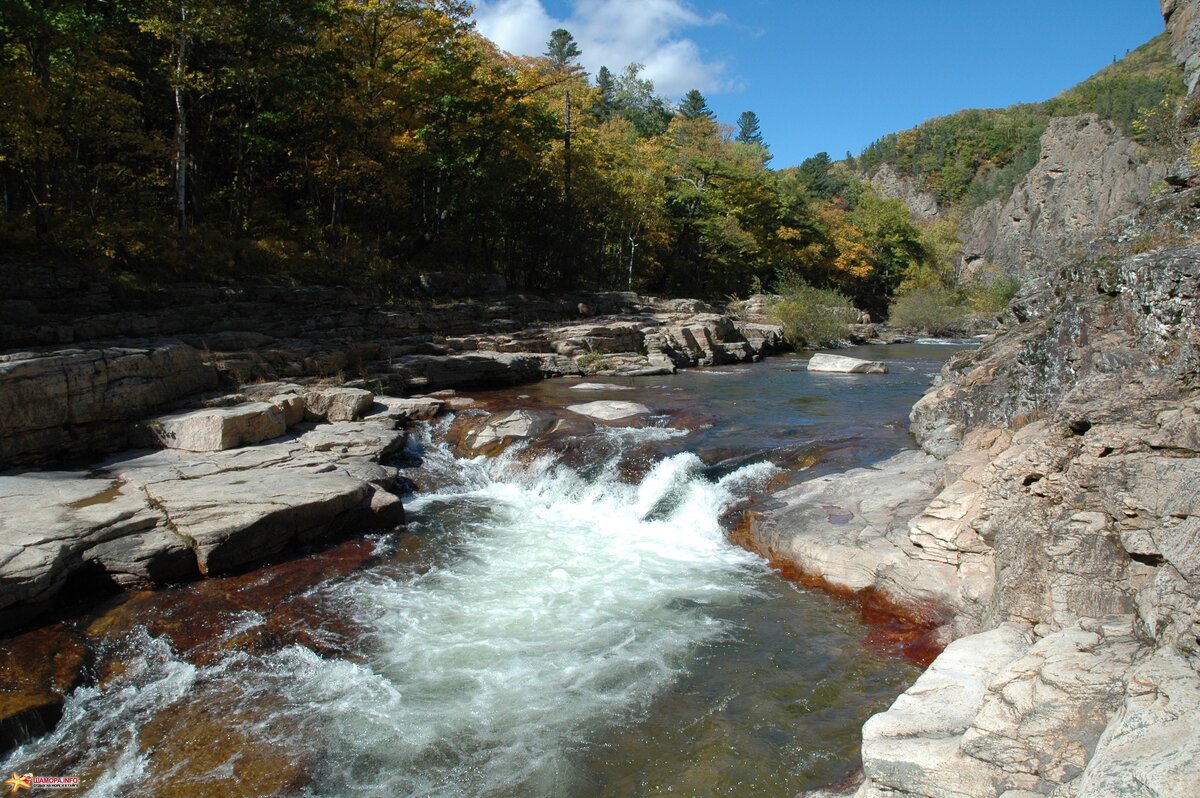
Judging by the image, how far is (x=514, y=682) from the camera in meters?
5.65

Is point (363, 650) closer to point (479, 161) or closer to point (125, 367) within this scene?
point (125, 367)

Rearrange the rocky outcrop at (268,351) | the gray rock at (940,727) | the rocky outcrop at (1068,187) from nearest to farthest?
the gray rock at (940,727)
the rocky outcrop at (268,351)
the rocky outcrop at (1068,187)

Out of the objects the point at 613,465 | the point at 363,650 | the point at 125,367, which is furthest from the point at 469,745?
the point at 125,367

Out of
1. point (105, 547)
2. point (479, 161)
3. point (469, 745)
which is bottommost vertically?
point (469, 745)

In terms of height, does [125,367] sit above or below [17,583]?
above

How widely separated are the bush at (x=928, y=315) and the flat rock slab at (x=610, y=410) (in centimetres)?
2818

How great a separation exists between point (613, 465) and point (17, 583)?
6813 millimetres

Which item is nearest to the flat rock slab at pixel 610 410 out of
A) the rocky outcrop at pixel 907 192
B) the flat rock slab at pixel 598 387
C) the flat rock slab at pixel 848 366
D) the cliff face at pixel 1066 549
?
the flat rock slab at pixel 598 387

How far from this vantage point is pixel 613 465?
10.4 metres

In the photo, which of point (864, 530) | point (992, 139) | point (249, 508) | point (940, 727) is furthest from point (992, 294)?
point (992, 139)

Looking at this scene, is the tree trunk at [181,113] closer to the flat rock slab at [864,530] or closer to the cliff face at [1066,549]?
the flat rock slab at [864,530]

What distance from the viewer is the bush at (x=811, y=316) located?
91.7 ft

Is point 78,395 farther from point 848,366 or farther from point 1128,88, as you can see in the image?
point 1128,88

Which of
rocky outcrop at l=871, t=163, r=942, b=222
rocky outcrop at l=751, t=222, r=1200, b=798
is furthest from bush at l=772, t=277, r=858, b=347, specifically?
rocky outcrop at l=871, t=163, r=942, b=222
